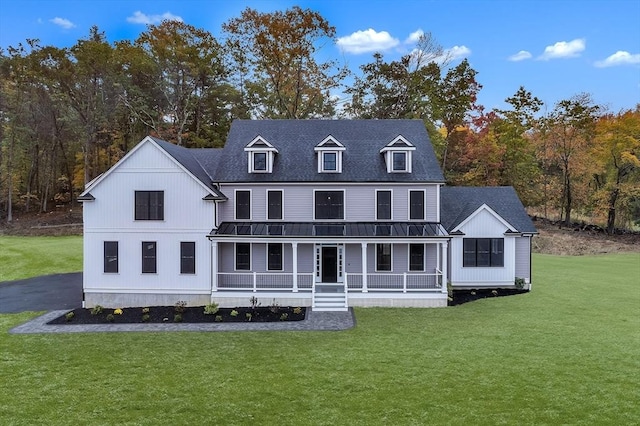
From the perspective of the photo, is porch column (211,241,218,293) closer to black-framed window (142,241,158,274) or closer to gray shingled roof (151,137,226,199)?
gray shingled roof (151,137,226,199)

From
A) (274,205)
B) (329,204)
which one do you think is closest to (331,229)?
(329,204)

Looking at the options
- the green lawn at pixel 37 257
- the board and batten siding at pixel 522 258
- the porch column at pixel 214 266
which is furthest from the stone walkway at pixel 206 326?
the green lawn at pixel 37 257

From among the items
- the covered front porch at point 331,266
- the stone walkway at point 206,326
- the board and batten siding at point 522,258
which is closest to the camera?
the stone walkway at point 206,326

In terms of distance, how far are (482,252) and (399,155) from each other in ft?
23.5

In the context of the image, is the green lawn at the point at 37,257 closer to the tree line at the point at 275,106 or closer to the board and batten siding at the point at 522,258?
the tree line at the point at 275,106

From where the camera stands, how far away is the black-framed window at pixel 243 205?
21.7 metres

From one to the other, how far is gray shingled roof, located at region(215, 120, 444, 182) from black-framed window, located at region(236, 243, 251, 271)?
3600mm

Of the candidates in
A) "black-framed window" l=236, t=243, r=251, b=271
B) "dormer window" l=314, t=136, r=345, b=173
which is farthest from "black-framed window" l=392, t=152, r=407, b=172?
"black-framed window" l=236, t=243, r=251, b=271

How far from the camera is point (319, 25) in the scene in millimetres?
39344

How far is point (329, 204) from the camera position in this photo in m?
21.8

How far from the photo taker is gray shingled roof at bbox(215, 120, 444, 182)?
21766 mm

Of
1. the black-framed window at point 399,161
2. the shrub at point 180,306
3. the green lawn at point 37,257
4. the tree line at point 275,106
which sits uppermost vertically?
the tree line at point 275,106

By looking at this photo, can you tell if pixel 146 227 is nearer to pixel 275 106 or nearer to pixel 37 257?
pixel 37 257

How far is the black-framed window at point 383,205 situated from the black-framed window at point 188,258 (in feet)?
31.3
